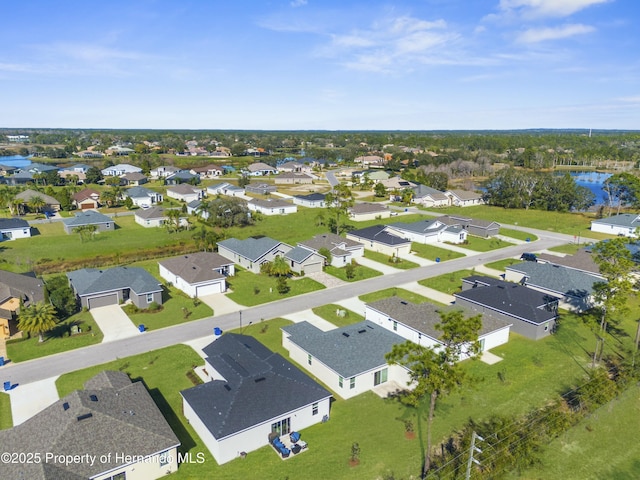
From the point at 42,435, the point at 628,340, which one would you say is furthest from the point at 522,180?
the point at 42,435

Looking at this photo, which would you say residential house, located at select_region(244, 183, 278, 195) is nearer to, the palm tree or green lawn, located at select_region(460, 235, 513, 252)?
green lawn, located at select_region(460, 235, 513, 252)

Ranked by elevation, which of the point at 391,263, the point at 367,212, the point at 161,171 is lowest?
the point at 391,263

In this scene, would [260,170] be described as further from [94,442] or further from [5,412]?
[94,442]

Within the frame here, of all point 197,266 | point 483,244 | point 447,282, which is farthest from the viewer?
point 483,244

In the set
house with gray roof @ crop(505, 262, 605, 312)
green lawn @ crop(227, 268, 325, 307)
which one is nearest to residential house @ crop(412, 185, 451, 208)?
house with gray roof @ crop(505, 262, 605, 312)

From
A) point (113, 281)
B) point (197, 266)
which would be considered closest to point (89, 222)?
point (113, 281)

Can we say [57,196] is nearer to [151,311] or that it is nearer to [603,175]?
[151,311]
